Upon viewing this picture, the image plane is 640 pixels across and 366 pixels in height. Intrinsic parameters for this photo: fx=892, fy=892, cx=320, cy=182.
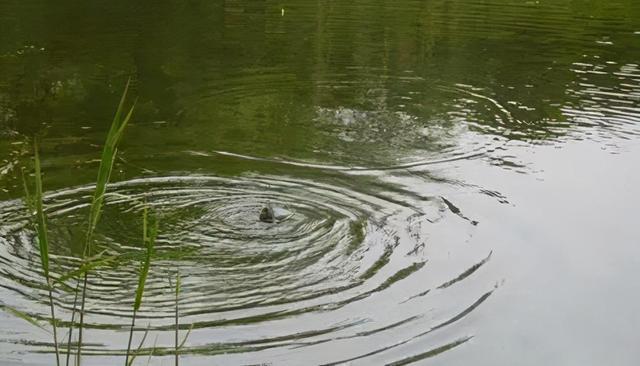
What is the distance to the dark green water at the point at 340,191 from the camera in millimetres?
5023

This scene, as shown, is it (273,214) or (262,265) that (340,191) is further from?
(262,265)

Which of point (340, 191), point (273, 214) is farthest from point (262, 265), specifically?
point (340, 191)

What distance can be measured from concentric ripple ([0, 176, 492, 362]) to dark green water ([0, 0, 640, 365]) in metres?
0.02

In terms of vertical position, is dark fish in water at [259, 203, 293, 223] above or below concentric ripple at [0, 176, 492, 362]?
above

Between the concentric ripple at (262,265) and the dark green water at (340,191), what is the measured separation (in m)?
0.02

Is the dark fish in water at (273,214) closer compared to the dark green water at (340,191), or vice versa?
the dark green water at (340,191)

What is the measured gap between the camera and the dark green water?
502cm

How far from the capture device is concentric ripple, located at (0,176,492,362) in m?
4.96

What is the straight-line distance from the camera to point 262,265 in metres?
5.76

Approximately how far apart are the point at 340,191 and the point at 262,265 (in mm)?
1575

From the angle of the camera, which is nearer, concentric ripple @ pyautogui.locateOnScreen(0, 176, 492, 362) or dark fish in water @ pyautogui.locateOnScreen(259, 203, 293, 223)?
concentric ripple @ pyautogui.locateOnScreen(0, 176, 492, 362)

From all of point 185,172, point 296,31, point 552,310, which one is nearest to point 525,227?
point 552,310

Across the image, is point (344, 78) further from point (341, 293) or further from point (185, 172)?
point (341, 293)

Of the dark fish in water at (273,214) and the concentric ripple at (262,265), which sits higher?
the dark fish in water at (273,214)
